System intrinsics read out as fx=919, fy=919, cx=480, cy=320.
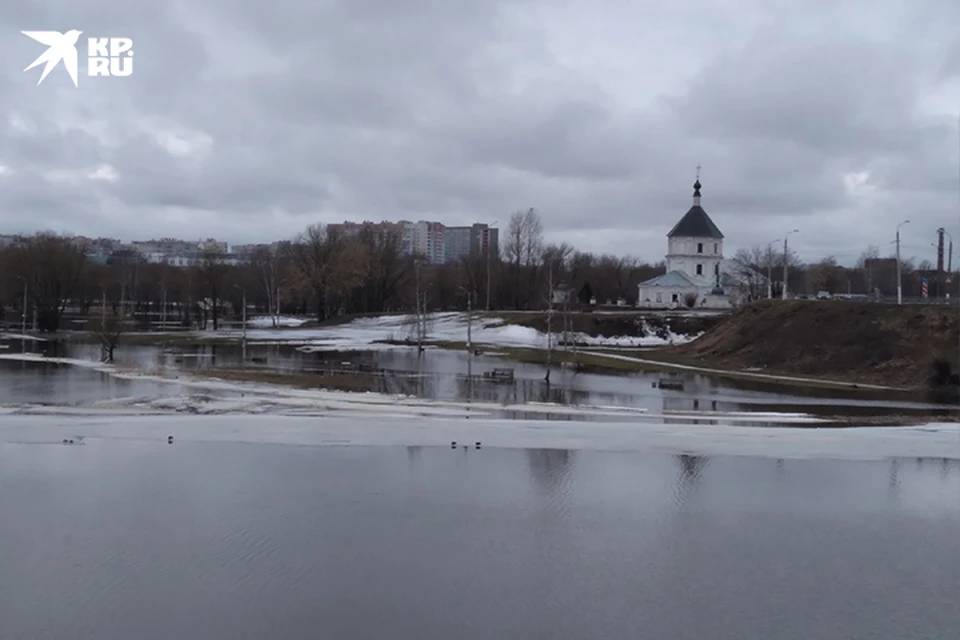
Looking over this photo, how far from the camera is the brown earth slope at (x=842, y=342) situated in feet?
143

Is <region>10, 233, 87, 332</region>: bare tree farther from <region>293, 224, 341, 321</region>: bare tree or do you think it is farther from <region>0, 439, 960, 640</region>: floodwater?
<region>0, 439, 960, 640</region>: floodwater

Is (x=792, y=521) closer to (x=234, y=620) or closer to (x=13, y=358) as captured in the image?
(x=234, y=620)

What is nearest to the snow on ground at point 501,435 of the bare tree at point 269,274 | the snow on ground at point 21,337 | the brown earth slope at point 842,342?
the brown earth slope at point 842,342

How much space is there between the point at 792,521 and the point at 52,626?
12.2 metres

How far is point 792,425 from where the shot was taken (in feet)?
91.6

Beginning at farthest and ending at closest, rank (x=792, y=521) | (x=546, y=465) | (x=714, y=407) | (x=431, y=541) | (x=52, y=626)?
(x=714, y=407) < (x=546, y=465) < (x=792, y=521) < (x=431, y=541) < (x=52, y=626)

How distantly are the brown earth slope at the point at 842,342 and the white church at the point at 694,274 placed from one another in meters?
28.0

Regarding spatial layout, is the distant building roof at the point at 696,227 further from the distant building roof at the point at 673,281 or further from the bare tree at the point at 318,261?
the bare tree at the point at 318,261

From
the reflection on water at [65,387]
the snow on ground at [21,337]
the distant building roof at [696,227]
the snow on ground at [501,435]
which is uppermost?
the distant building roof at [696,227]

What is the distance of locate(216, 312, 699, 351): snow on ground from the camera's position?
64000mm

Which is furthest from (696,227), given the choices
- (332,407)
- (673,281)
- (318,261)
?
(332,407)

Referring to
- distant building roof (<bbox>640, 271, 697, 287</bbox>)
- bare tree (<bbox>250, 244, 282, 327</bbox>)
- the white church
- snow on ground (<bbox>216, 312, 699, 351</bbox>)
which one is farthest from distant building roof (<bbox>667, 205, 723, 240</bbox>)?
bare tree (<bbox>250, 244, 282, 327</bbox>)

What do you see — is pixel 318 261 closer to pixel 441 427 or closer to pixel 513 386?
pixel 513 386

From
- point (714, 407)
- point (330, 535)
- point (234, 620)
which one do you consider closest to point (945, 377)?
point (714, 407)
